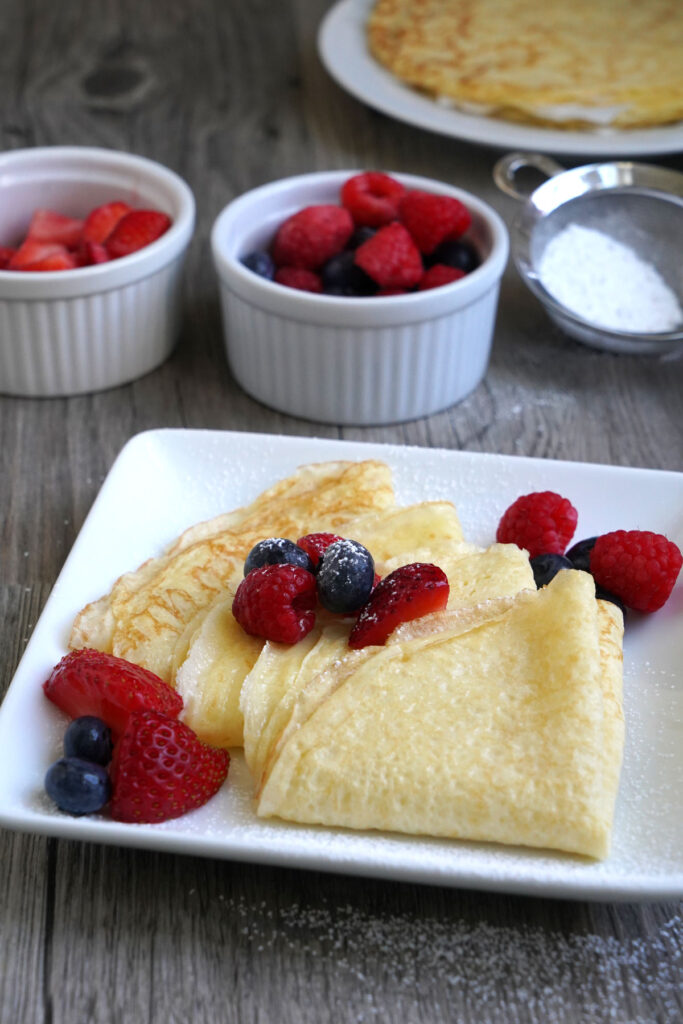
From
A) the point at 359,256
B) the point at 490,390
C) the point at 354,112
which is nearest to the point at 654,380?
the point at 490,390

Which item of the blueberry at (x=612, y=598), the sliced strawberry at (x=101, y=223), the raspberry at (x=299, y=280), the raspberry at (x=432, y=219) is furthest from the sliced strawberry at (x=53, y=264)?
the blueberry at (x=612, y=598)

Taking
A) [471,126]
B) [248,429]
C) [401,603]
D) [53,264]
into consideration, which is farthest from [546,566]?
[471,126]

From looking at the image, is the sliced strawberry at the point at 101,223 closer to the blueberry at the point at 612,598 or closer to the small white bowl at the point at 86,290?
the small white bowl at the point at 86,290

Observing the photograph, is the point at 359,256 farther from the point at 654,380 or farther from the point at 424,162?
the point at 424,162

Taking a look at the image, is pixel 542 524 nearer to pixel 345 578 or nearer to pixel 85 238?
pixel 345 578

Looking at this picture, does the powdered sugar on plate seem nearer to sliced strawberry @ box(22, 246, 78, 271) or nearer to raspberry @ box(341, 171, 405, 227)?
raspberry @ box(341, 171, 405, 227)
